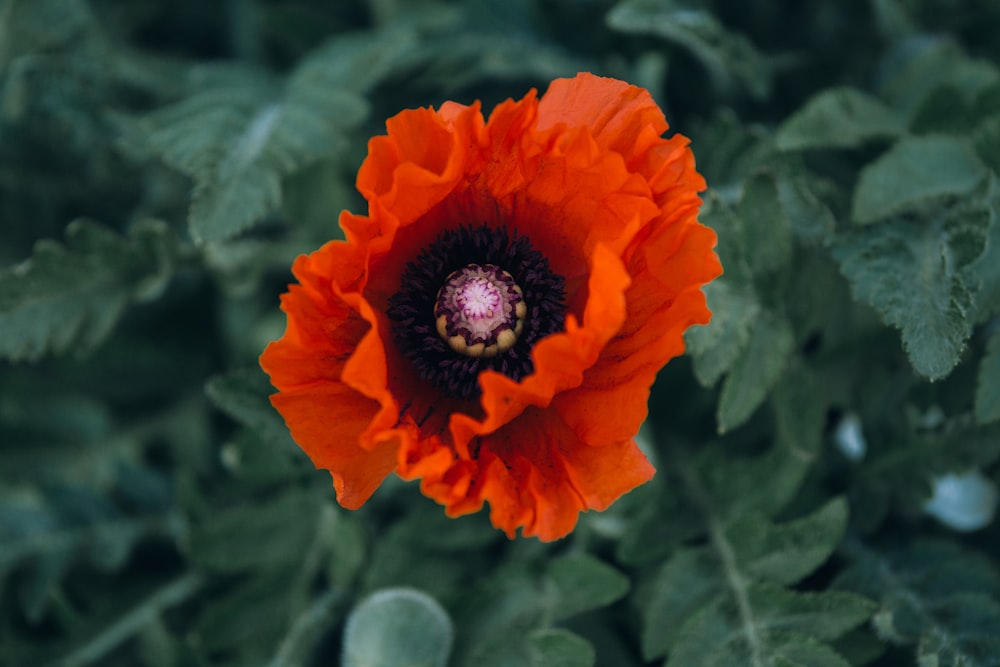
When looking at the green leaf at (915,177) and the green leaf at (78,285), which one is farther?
the green leaf at (78,285)

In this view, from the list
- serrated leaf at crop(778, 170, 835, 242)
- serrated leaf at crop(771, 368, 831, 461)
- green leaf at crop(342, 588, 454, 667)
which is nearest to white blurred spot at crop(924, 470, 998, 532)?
serrated leaf at crop(771, 368, 831, 461)

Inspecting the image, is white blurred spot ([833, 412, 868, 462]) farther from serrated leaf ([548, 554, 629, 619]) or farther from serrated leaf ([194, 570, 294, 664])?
serrated leaf ([194, 570, 294, 664])

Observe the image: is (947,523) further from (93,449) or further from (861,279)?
(93,449)

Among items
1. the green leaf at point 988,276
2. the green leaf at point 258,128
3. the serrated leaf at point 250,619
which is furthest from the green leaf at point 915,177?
the serrated leaf at point 250,619

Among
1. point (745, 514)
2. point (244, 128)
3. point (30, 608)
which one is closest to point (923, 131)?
point (745, 514)

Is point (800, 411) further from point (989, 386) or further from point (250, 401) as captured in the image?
point (250, 401)

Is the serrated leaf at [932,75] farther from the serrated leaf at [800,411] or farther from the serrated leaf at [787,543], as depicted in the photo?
the serrated leaf at [787,543]

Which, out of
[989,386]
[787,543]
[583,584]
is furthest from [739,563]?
[989,386]
